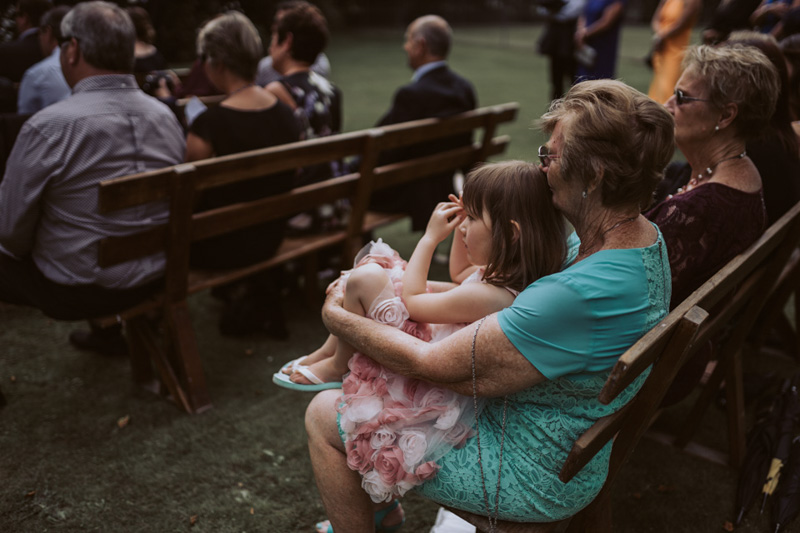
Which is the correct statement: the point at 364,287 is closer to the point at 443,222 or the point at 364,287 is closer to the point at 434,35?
the point at 443,222

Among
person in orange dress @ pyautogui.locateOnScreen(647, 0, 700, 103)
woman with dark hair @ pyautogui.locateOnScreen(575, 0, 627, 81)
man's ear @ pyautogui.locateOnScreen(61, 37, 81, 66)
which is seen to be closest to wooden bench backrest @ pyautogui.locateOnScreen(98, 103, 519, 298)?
man's ear @ pyautogui.locateOnScreen(61, 37, 81, 66)

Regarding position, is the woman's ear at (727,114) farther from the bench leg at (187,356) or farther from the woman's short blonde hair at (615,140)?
the bench leg at (187,356)

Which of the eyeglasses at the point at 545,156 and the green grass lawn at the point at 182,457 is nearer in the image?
the eyeglasses at the point at 545,156

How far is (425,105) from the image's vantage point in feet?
14.8

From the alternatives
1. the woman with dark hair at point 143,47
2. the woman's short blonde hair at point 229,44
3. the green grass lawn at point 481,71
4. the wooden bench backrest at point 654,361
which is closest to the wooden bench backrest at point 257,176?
the woman's short blonde hair at point 229,44

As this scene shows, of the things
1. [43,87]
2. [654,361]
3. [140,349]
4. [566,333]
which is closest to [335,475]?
[566,333]

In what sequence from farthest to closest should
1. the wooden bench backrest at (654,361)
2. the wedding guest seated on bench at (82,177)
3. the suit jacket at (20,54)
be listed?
the suit jacket at (20,54) → the wedding guest seated on bench at (82,177) → the wooden bench backrest at (654,361)

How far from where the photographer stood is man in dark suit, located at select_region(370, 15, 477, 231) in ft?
14.8

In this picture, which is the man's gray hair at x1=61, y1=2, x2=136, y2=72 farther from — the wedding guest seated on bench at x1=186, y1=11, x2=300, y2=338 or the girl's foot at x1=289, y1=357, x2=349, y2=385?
the girl's foot at x1=289, y1=357, x2=349, y2=385

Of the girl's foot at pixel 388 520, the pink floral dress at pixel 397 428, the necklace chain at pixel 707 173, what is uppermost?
the necklace chain at pixel 707 173

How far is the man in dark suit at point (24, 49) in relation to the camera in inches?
202

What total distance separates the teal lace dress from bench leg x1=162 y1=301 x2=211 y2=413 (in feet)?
5.71

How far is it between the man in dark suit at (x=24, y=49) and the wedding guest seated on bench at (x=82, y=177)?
96.5 inches

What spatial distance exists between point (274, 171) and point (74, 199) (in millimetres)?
924
